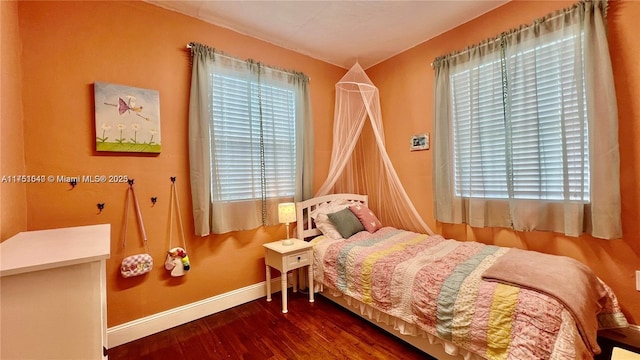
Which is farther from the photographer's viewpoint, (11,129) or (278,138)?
(278,138)

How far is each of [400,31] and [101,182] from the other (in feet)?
10.3

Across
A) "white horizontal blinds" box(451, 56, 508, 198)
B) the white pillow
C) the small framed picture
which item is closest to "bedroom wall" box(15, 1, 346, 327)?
the white pillow

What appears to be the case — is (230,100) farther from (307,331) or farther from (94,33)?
(307,331)

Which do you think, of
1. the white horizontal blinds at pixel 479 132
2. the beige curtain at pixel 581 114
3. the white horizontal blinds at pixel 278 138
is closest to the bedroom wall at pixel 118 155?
the white horizontal blinds at pixel 278 138

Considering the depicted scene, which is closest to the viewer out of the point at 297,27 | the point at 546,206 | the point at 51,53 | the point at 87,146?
the point at 51,53

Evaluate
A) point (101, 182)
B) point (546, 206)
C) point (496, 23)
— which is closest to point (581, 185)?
point (546, 206)

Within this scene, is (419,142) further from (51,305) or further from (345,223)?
(51,305)

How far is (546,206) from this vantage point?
2.18 metres

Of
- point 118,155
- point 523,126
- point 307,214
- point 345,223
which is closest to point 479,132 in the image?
point 523,126

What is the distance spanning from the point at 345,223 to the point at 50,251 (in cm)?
229

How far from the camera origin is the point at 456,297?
5.32 feet

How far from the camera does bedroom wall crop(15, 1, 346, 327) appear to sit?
182 cm

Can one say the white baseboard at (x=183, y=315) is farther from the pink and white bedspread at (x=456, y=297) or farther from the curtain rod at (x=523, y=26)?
the curtain rod at (x=523, y=26)

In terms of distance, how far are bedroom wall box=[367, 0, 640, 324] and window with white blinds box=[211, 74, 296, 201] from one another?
53.4 inches
